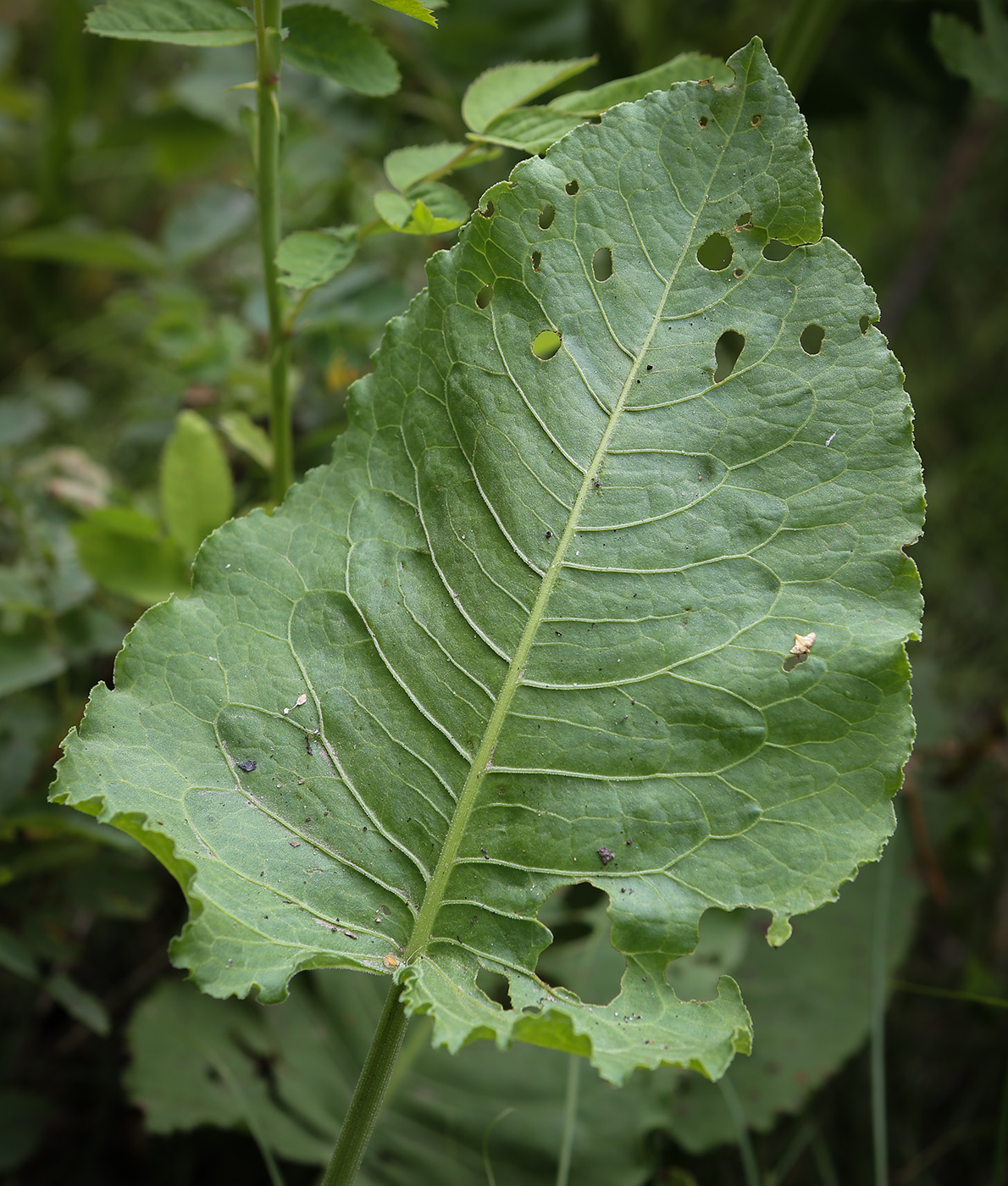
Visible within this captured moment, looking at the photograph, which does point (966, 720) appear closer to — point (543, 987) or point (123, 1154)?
point (543, 987)

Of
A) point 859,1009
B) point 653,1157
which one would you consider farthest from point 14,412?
point 859,1009

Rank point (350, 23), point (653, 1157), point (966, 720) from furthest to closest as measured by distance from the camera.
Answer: point (966, 720)
point (653, 1157)
point (350, 23)

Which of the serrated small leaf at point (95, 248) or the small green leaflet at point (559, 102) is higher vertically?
the small green leaflet at point (559, 102)

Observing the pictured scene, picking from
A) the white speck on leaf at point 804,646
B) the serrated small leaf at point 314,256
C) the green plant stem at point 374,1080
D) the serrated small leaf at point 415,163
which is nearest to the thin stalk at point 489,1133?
the green plant stem at point 374,1080

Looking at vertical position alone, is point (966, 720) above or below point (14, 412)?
below

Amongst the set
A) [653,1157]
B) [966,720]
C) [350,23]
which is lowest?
[966,720]

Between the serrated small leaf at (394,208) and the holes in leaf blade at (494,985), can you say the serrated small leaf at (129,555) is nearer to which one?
the serrated small leaf at (394,208)
